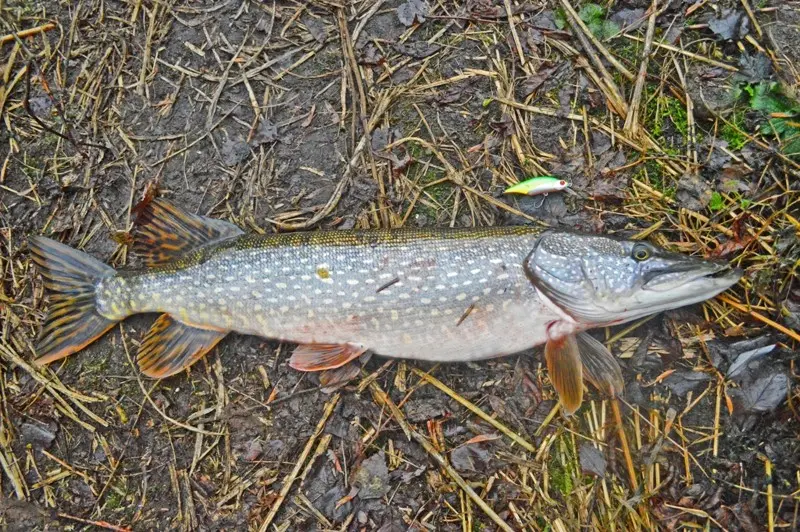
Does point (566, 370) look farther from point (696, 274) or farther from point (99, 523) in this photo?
point (99, 523)

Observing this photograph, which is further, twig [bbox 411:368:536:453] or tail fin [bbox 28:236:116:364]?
tail fin [bbox 28:236:116:364]

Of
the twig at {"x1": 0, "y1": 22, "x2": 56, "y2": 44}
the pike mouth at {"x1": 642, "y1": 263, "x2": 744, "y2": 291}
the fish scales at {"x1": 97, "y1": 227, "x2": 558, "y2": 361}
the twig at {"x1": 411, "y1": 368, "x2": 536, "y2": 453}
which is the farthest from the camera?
the twig at {"x1": 0, "y1": 22, "x2": 56, "y2": 44}

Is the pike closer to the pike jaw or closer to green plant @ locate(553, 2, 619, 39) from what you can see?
the pike jaw

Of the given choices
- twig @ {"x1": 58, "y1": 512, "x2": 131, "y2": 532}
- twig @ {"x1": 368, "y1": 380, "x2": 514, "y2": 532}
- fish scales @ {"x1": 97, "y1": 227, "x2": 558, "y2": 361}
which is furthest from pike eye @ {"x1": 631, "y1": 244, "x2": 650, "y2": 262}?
twig @ {"x1": 58, "y1": 512, "x2": 131, "y2": 532}

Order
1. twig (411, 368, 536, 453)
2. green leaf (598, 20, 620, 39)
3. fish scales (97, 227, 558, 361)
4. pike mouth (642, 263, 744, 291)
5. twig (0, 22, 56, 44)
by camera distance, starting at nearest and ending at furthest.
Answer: pike mouth (642, 263, 744, 291)
fish scales (97, 227, 558, 361)
twig (411, 368, 536, 453)
green leaf (598, 20, 620, 39)
twig (0, 22, 56, 44)

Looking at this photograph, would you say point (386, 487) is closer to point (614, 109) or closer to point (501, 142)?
point (501, 142)

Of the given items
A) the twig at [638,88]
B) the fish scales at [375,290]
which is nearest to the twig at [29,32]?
the fish scales at [375,290]

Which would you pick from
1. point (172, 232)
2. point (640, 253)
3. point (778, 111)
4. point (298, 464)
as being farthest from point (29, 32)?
point (778, 111)

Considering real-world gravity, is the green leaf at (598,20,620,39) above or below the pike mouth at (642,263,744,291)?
above
